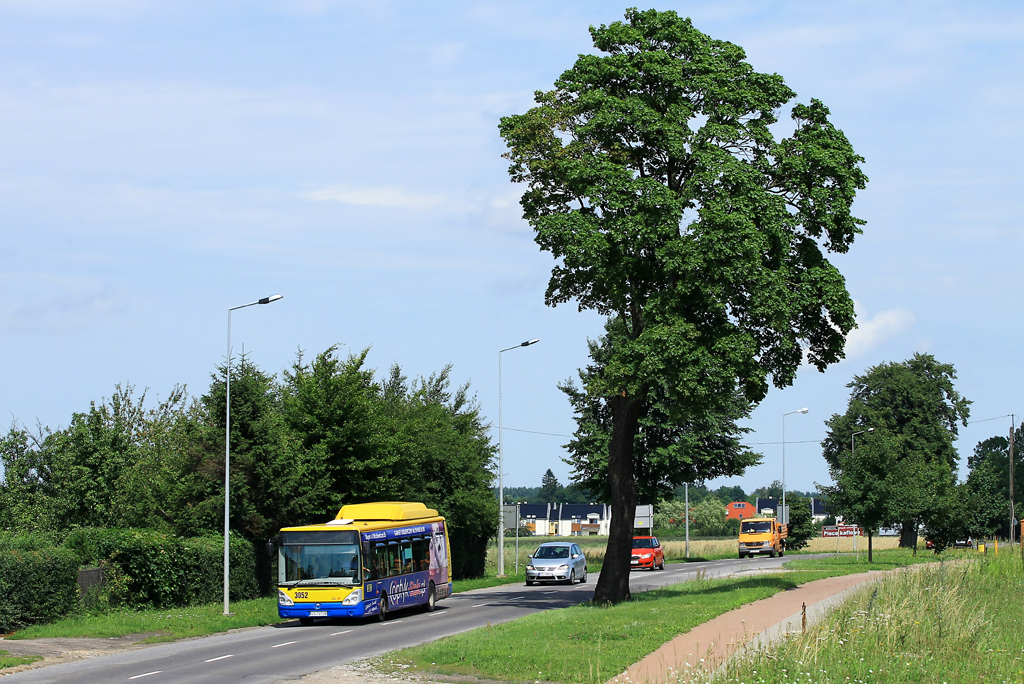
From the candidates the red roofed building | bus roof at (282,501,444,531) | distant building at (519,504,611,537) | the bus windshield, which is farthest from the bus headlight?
distant building at (519,504,611,537)

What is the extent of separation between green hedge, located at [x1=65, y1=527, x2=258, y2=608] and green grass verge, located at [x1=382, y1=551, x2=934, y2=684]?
10537 millimetres

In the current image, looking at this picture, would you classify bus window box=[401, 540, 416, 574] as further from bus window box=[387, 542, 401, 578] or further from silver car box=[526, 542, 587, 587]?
silver car box=[526, 542, 587, 587]

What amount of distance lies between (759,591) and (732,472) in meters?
32.9

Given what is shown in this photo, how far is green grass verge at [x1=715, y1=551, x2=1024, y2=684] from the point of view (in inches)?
520

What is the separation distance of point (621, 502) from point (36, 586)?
13789 mm

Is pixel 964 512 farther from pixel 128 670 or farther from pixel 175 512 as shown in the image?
pixel 128 670

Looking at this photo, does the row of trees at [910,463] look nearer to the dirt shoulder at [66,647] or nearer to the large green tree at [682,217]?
the large green tree at [682,217]

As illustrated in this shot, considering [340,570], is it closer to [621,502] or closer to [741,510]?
[621,502]

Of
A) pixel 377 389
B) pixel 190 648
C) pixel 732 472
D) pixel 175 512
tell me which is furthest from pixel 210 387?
pixel 732 472

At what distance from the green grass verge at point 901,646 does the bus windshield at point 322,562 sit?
1177 cm

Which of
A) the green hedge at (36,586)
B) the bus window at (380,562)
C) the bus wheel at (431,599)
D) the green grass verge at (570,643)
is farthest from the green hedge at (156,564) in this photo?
the green grass verge at (570,643)

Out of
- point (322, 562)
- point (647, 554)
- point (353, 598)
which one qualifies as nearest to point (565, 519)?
point (647, 554)

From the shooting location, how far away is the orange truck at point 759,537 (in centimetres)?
6438

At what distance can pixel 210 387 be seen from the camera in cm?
3322
